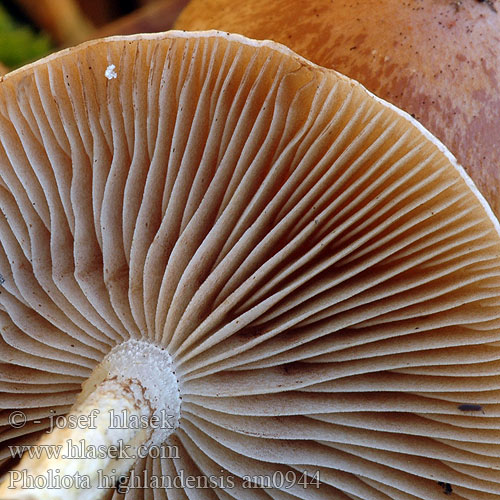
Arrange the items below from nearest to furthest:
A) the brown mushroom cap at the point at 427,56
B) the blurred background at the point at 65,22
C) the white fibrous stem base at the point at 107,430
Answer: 1. the white fibrous stem base at the point at 107,430
2. the brown mushroom cap at the point at 427,56
3. the blurred background at the point at 65,22

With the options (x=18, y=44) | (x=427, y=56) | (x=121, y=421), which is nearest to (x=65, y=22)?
(x=18, y=44)

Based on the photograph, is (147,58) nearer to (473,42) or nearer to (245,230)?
(245,230)

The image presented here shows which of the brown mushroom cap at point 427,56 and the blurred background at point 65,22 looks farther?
the blurred background at point 65,22

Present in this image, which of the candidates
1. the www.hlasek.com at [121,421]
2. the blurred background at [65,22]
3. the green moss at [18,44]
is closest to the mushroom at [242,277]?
the www.hlasek.com at [121,421]

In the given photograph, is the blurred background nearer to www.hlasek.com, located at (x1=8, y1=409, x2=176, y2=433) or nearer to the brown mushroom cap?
the brown mushroom cap

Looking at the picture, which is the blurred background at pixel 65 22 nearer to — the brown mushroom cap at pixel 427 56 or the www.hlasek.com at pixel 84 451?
the brown mushroom cap at pixel 427 56

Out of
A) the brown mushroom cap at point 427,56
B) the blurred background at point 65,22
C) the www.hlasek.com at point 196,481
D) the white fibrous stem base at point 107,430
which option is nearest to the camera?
the white fibrous stem base at point 107,430

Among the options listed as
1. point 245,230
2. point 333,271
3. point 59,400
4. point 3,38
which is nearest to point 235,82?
point 245,230
